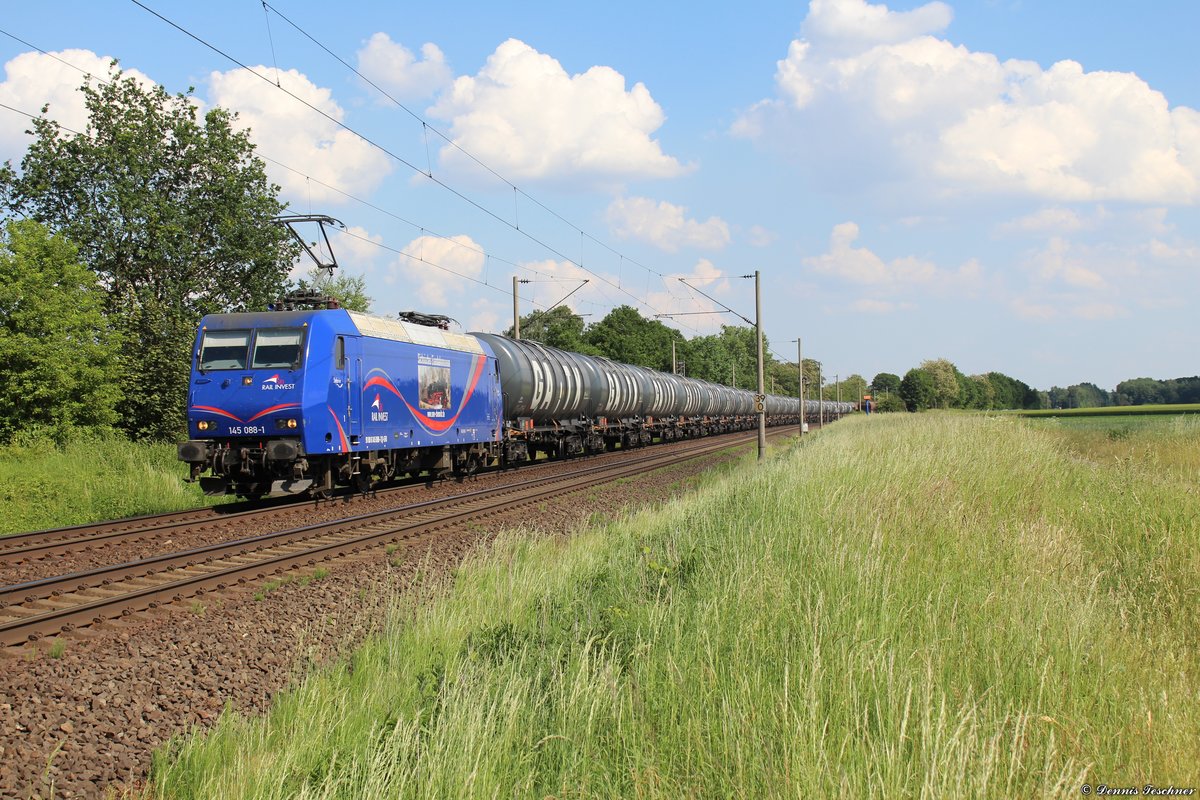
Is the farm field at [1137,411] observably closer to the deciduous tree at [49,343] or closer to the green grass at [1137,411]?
the green grass at [1137,411]

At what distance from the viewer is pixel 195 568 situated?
993cm

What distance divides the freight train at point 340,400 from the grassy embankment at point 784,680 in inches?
312

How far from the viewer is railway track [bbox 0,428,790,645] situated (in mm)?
7715

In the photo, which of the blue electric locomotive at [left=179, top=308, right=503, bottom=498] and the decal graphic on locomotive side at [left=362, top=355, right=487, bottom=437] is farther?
the decal graphic on locomotive side at [left=362, top=355, right=487, bottom=437]

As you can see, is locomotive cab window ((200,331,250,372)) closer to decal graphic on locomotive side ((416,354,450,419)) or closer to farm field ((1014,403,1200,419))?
decal graphic on locomotive side ((416,354,450,419))

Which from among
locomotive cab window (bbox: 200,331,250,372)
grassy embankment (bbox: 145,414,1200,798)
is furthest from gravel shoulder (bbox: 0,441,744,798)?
locomotive cab window (bbox: 200,331,250,372)

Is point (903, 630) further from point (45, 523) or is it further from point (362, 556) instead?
point (45, 523)

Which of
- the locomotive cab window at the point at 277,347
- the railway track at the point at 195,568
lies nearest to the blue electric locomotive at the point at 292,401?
the locomotive cab window at the point at 277,347

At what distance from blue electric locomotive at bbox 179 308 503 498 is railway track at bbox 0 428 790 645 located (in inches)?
63.8

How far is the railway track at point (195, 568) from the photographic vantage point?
7715mm

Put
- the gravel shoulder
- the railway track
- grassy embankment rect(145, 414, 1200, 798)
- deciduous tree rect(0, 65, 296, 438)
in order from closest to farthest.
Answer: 1. grassy embankment rect(145, 414, 1200, 798)
2. the gravel shoulder
3. the railway track
4. deciduous tree rect(0, 65, 296, 438)

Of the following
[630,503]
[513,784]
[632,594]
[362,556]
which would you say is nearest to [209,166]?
[630,503]

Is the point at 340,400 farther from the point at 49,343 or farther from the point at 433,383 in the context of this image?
the point at 49,343

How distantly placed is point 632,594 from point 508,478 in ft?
52.2
